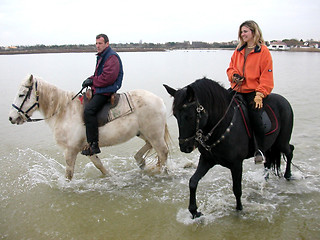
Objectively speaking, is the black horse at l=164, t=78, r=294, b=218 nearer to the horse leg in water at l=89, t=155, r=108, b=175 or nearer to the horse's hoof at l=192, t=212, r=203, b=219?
the horse's hoof at l=192, t=212, r=203, b=219

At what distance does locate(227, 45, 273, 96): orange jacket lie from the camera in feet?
13.4

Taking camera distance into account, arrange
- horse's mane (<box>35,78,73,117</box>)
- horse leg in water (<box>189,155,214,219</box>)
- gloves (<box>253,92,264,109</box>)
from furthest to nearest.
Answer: horse's mane (<box>35,78,73,117</box>) < horse leg in water (<box>189,155,214,219</box>) < gloves (<box>253,92,264,109</box>)

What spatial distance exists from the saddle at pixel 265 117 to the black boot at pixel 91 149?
2681 millimetres

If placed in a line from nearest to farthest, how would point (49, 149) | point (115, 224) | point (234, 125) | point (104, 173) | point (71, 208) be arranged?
point (234, 125) < point (115, 224) < point (71, 208) < point (104, 173) < point (49, 149)

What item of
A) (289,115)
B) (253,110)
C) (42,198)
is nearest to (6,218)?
(42,198)

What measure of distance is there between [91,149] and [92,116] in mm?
622

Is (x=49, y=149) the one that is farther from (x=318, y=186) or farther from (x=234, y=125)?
(x=318, y=186)

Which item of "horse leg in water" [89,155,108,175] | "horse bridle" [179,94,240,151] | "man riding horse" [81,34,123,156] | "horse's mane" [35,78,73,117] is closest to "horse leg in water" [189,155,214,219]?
"horse bridle" [179,94,240,151]

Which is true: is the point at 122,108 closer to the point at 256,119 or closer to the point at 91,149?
the point at 91,149

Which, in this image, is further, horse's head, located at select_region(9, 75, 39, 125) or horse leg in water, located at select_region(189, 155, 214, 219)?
horse's head, located at select_region(9, 75, 39, 125)

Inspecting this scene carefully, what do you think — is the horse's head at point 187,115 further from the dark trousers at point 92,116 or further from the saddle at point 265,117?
the dark trousers at point 92,116

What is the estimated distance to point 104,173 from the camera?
620 cm

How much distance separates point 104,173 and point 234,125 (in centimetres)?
323

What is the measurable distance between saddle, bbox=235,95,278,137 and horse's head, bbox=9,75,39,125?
11.7 ft
